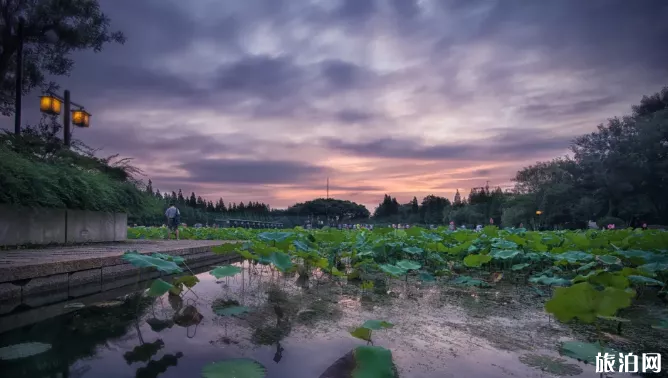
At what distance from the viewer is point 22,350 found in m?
1.23

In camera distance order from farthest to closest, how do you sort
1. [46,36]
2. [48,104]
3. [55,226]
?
[46,36] → [48,104] → [55,226]

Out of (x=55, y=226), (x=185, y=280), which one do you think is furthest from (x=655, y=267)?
(x=55, y=226)

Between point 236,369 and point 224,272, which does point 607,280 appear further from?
point 224,272

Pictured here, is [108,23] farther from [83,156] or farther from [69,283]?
[69,283]

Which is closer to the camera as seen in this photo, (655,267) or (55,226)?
(655,267)

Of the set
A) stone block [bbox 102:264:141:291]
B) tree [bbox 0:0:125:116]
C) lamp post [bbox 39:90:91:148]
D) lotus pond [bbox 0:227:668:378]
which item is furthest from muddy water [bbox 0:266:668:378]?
tree [bbox 0:0:125:116]

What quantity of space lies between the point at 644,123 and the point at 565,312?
28.7 m

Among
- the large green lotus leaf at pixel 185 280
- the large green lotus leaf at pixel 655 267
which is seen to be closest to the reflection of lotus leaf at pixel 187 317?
the large green lotus leaf at pixel 185 280

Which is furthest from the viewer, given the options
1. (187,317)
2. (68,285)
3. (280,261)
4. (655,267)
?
(68,285)

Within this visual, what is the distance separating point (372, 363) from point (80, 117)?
8.08m

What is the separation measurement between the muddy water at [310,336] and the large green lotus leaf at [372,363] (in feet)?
0.44

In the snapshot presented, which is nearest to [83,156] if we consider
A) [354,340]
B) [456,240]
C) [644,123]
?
[456,240]

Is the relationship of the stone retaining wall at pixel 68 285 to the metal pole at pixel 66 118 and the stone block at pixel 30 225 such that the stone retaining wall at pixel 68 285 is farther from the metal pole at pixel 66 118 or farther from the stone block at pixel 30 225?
the metal pole at pixel 66 118

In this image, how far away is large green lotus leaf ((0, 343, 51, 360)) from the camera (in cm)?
117
